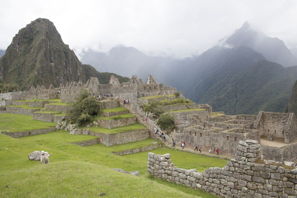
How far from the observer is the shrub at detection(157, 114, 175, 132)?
29938 mm

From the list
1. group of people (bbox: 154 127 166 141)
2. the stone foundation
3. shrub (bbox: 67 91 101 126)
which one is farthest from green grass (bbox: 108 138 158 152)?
the stone foundation

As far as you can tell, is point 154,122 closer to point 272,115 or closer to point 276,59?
point 272,115

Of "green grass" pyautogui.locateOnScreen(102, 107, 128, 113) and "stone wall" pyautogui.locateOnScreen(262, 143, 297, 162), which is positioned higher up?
"green grass" pyautogui.locateOnScreen(102, 107, 128, 113)

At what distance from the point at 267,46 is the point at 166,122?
6916 cm

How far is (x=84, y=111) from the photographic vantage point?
104 feet

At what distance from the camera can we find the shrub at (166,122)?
29.9 metres

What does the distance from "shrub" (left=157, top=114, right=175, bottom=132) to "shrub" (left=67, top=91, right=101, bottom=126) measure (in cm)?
804

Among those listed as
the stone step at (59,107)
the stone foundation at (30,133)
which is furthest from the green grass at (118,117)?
the stone step at (59,107)

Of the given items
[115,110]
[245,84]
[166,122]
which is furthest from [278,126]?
[245,84]

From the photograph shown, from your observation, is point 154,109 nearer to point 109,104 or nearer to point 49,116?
point 109,104

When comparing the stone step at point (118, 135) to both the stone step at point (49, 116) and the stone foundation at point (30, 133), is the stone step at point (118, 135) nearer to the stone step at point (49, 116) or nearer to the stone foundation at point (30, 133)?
the stone foundation at point (30, 133)

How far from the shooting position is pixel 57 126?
3177cm

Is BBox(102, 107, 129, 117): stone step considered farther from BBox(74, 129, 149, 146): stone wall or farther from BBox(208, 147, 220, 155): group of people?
BBox(208, 147, 220, 155): group of people

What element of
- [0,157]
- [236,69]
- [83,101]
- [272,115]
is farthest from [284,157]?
[236,69]
